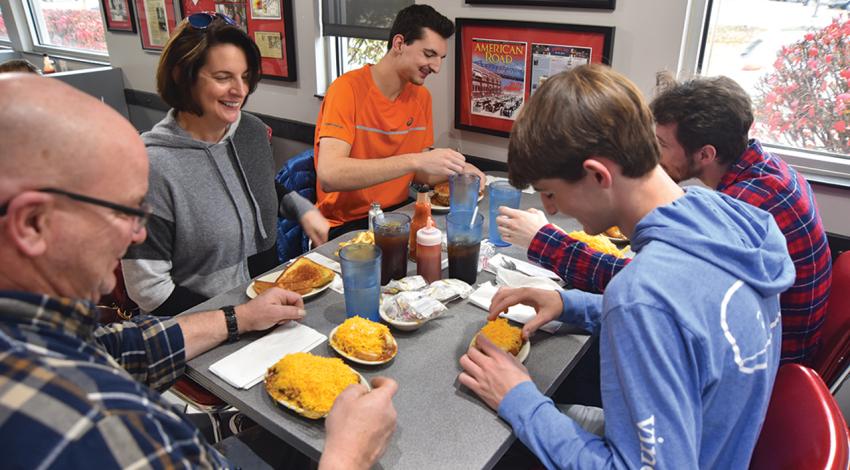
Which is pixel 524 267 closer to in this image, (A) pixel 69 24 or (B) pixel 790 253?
(B) pixel 790 253

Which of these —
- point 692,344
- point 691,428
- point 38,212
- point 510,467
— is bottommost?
point 510,467

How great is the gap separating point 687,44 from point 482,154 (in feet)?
3.64

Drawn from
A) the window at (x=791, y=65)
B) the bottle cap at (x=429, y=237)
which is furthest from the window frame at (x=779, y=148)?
the bottle cap at (x=429, y=237)

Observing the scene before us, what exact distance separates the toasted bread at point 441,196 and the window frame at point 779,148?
3.48ft

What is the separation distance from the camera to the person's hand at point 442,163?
6.56 feet

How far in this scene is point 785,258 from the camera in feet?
3.31

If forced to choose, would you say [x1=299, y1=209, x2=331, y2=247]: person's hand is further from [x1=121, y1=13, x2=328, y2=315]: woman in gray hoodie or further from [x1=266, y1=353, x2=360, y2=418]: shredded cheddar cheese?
[x1=266, y1=353, x2=360, y2=418]: shredded cheddar cheese

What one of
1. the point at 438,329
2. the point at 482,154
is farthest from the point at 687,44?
the point at 438,329

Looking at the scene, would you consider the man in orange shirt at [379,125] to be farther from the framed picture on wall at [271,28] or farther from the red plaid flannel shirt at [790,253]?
the framed picture on wall at [271,28]

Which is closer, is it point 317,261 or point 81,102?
point 81,102

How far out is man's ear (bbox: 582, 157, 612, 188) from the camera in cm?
97

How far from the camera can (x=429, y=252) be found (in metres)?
1.46

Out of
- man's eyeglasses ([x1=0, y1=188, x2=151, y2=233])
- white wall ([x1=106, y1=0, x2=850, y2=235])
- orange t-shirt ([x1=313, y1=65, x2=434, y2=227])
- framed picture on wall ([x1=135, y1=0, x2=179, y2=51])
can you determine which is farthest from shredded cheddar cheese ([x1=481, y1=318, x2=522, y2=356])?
framed picture on wall ([x1=135, y1=0, x2=179, y2=51])

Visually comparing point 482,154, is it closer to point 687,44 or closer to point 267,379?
point 687,44
